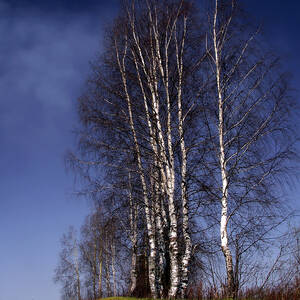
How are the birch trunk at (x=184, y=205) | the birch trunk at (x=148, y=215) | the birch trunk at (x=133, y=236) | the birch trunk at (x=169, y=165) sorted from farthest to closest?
the birch trunk at (x=133, y=236), the birch trunk at (x=148, y=215), the birch trunk at (x=184, y=205), the birch trunk at (x=169, y=165)

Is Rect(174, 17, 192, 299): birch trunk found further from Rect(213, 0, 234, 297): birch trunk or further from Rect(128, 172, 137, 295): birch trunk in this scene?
Rect(128, 172, 137, 295): birch trunk

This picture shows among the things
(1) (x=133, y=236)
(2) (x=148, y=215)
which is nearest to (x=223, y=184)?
(2) (x=148, y=215)

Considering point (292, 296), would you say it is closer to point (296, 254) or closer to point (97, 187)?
point (296, 254)

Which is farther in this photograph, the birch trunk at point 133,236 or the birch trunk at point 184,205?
the birch trunk at point 133,236

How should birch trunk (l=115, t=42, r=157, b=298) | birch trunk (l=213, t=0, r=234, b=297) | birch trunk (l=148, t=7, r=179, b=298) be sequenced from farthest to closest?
birch trunk (l=115, t=42, r=157, b=298), birch trunk (l=148, t=7, r=179, b=298), birch trunk (l=213, t=0, r=234, b=297)

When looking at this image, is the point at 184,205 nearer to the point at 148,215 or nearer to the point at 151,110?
the point at 148,215

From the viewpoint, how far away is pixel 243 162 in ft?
32.9

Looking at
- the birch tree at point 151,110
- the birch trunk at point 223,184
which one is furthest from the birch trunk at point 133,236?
the birch trunk at point 223,184

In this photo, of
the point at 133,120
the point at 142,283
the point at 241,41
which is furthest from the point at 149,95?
the point at 142,283

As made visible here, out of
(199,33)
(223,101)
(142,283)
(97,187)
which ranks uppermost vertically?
(199,33)

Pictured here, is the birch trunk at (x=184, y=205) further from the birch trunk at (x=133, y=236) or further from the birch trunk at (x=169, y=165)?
the birch trunk at (x=133, y=236)

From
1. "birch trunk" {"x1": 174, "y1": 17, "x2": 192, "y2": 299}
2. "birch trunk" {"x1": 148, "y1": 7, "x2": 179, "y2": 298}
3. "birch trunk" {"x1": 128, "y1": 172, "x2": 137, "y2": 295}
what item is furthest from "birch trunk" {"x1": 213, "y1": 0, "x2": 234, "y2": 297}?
"birch trunk" {"x1": 128, "y1": 172, "x2": 137, "y2": 295}

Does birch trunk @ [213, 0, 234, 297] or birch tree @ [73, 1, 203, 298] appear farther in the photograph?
birch tree @ [73, 1, 203, 298]

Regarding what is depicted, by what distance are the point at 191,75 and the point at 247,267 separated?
20.8 feet
